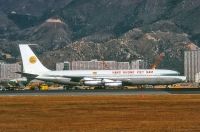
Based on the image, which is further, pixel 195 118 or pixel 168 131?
pixel 195 118

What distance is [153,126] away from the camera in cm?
6694

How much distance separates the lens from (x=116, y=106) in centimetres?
9681

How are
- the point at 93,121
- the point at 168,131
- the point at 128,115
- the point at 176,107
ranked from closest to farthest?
the point at 168,131 → the point at 93,121 → the point at 128,115 → the point at 176,107

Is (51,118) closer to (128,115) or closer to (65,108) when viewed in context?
(128,115)

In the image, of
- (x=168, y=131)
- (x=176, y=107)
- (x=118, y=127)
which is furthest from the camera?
(x=176, y=107)

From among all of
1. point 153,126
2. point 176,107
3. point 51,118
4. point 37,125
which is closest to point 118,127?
point 153,126

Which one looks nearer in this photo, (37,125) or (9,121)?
(37,125)

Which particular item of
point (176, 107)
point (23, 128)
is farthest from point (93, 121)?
point (176, 107)

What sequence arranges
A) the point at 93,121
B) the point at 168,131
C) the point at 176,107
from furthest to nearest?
the point at 176,107, the point at 93,121, the point at 168,131

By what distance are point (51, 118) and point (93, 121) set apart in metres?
6.37

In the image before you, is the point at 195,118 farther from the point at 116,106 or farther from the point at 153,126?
the point at 116,106

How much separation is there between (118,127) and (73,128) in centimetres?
406

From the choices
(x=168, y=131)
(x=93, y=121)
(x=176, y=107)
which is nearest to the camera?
(x=168, y=131)

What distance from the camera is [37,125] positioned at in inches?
2736
